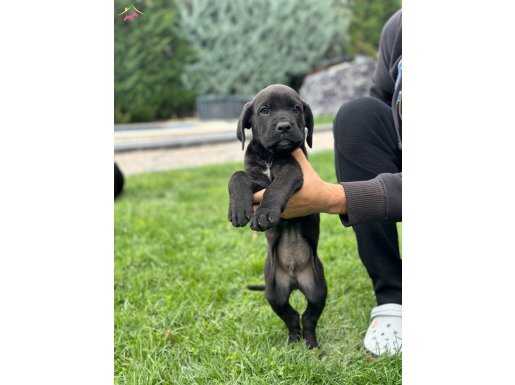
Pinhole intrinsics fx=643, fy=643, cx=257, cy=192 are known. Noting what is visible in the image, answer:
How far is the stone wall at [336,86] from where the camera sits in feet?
39.4

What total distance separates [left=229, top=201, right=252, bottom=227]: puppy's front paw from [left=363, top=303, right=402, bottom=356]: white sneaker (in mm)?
805

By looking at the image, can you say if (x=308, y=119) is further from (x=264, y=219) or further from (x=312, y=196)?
(x=264, y=219)

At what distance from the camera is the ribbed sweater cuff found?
1982 millimetres

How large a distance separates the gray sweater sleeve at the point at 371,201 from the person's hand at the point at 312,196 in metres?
0.03

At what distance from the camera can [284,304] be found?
88.7 inches

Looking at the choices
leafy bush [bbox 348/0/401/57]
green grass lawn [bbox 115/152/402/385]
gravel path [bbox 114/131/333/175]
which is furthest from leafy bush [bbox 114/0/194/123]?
green grass lawn [bbox 115/152/402/385]

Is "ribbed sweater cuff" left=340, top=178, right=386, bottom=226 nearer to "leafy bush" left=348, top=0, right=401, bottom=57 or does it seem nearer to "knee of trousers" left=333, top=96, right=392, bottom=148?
"knee of trousers" left=333, top=96, right=392, bottom=148

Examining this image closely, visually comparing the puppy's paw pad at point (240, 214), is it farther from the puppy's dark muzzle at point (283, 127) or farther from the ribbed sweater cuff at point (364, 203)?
the ribbed sweater cuff at point (364, 203)
